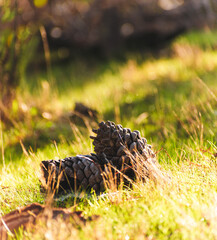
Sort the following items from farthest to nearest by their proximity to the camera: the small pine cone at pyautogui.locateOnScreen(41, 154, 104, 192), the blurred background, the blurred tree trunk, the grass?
the blurred tree trunk
the blurred background
the small pine cone at pyautogui.locateOnScreen(41, 154, 104, 192)
the grass

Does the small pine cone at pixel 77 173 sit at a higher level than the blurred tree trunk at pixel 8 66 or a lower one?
lower

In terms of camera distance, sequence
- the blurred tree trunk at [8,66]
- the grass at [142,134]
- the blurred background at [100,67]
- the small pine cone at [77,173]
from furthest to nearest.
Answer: the blurred tree trunk at [8,66]
the blurred background at [100,67]
the small pine cone at [77,173]
the grass at [142,134]

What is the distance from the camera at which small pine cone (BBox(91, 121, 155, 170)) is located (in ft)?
7.43

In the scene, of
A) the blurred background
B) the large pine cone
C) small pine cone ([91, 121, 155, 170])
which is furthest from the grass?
small pine cone ([91, 121, 155, 170])

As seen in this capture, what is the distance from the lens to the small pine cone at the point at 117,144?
7.43 feet

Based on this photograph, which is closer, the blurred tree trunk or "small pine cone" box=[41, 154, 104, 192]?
"small pine cone" box=[41, 154, 104, 192]

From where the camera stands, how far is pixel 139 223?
1805 millimetres

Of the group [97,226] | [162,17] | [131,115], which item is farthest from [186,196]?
[162,17]

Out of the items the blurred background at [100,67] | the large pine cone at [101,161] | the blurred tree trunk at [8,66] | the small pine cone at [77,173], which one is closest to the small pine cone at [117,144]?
the large pine cone at [101,161]

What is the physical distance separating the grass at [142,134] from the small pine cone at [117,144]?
228 millimetres

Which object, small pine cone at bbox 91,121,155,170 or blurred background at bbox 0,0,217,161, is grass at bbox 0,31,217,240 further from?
small pine cone at bbox 91,121,155,170

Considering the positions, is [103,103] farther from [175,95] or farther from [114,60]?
[114,60]

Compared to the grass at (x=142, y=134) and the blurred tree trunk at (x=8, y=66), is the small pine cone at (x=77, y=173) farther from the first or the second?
the blurred tree trunk at (x=8, y=66)

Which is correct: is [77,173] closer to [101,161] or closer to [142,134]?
[101,161]
